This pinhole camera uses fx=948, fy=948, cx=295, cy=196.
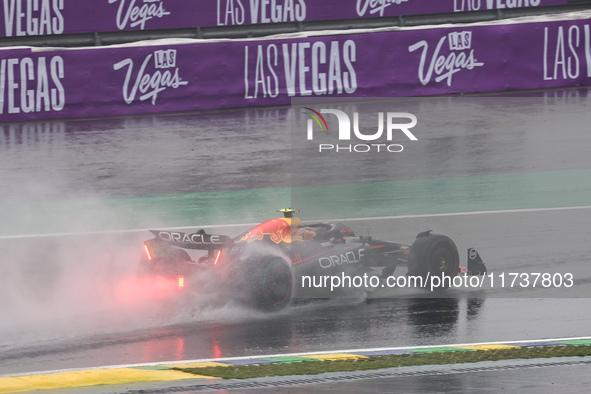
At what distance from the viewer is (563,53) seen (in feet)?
80.2

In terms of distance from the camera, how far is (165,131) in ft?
Answer: 70.5

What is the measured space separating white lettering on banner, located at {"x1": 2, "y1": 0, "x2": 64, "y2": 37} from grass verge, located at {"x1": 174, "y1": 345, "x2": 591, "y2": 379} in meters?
17.4

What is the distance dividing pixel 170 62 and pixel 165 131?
2461 millimetres

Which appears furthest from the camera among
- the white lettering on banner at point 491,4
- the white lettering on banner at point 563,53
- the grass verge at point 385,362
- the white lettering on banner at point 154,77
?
the white lettering on banner at point 491,4

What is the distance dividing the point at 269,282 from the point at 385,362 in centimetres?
210

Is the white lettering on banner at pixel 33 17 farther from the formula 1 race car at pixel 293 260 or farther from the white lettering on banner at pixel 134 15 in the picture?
the formula 1 race car at pixel 293 260

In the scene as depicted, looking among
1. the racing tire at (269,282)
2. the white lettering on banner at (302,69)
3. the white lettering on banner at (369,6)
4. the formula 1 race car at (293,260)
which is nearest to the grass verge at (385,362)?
the racing tire at (269,282)

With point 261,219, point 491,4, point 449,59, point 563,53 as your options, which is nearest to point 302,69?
point 449,59

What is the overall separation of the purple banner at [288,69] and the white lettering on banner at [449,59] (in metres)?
0.03

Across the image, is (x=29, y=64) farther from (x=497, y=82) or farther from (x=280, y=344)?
(x=280, y=344)

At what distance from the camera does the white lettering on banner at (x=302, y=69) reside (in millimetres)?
23391

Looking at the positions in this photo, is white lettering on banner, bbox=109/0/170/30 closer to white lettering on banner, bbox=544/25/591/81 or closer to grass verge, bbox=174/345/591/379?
white lettering on banner, bbox=544/25/591/81

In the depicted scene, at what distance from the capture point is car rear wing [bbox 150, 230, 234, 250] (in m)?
10.5

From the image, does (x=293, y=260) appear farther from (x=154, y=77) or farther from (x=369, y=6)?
(x=369, y=6)
